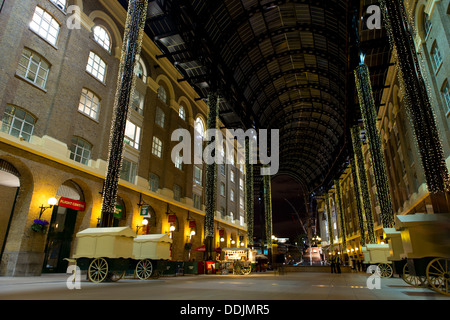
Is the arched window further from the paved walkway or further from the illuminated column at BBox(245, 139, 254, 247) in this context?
the illuminated column at BBox(245, 139, 254, 247)

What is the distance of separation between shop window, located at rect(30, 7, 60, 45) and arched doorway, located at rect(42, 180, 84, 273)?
27.4 ft

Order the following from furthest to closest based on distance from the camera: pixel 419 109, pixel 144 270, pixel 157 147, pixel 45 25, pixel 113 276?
pixel 157 147, pixel 45 25, pixel 144 270, pixel 113 276, pixel 419 109

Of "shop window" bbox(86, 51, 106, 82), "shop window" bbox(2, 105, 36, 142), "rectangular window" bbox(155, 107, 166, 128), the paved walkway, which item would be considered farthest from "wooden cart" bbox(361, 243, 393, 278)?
"shop window" bbox(86, 51, 106, 82)

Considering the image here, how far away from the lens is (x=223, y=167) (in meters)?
38.2

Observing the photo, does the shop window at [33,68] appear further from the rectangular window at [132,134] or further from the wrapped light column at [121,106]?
the rectangular window at [132,134]

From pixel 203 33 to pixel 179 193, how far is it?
14939 millimetres

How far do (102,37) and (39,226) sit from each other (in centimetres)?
1337

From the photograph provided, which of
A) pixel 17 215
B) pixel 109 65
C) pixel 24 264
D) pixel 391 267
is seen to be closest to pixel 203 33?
pixel 109 65

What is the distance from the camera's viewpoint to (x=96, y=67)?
18.5 meters

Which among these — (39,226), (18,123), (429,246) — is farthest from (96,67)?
(429,246)

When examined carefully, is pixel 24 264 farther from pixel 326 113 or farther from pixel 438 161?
pixel 326 113

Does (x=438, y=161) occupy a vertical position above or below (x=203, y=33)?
below

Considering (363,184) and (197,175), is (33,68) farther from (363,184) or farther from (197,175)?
(363,184)

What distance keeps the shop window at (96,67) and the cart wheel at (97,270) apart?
13.1 metres
